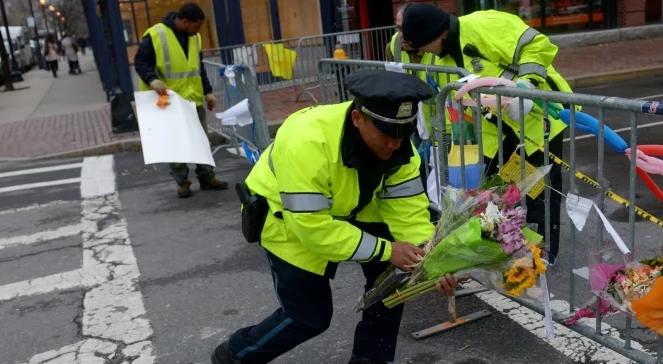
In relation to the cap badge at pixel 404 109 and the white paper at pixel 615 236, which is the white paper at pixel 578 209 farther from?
the cap badge at pixel 404 109

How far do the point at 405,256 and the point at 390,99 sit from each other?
2.15ft

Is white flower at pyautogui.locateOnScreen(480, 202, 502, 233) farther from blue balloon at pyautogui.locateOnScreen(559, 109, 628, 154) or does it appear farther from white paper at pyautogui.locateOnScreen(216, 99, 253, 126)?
white paper at pyautogui.locateOnScreen(216, 99, 253, 126)

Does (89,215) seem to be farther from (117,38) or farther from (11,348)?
(117,38)

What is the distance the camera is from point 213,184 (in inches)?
279

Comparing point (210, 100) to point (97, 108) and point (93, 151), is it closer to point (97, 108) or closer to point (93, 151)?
point (93, 151)

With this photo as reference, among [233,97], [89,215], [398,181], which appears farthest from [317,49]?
[398,181]

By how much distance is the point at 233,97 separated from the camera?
7164 millimetres

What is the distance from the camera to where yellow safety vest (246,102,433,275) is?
8.18 ft

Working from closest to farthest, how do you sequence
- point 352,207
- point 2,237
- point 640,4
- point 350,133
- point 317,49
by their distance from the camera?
1. point 350,133
2. point 352,207
3. point 2,237
4. point 317,49
5. point 640,4

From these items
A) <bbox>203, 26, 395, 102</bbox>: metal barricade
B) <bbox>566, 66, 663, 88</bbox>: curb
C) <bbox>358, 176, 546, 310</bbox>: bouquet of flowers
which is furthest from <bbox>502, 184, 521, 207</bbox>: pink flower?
<bbox>566, 66, 663, 88</bbox>: curb

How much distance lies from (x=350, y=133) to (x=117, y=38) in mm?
13553

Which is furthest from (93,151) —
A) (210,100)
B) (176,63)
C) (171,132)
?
(171,132)

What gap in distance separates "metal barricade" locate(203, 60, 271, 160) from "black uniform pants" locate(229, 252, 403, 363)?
320cm

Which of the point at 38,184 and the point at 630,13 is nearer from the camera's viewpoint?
the point at 38,184
